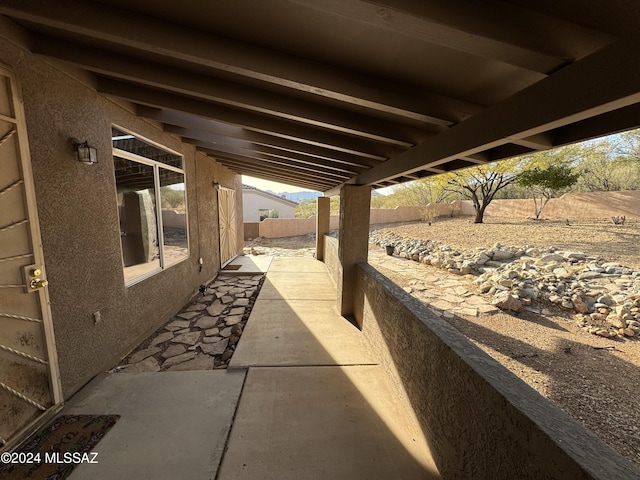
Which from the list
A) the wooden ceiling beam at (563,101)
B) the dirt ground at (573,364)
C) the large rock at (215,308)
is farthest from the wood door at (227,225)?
the wooden ceiling beam at (563,101)

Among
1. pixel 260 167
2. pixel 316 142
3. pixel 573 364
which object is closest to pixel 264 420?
pixel 316 142

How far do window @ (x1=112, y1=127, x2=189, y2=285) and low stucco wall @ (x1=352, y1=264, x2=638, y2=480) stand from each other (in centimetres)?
349

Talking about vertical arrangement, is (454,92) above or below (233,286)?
above

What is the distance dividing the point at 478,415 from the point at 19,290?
3312 millimetres

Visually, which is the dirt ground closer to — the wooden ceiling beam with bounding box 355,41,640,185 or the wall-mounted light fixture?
the wooden ceiling beam with bounding box 355,41,640,185

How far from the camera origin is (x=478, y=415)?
1.40 m

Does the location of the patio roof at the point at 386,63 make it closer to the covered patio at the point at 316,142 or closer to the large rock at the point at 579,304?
the covered patio at the point at 316,142

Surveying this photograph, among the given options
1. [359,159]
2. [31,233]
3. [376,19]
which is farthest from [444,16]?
[31,233]

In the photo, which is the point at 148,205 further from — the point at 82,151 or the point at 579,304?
the point at 579,304

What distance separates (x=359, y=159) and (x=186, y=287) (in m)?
3.96

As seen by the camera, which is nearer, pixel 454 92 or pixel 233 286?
pixel 454 92

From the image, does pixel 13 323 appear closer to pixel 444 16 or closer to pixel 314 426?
pixel 314 426

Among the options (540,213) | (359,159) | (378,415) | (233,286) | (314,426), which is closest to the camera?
(314,426)

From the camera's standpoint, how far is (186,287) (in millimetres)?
4793
